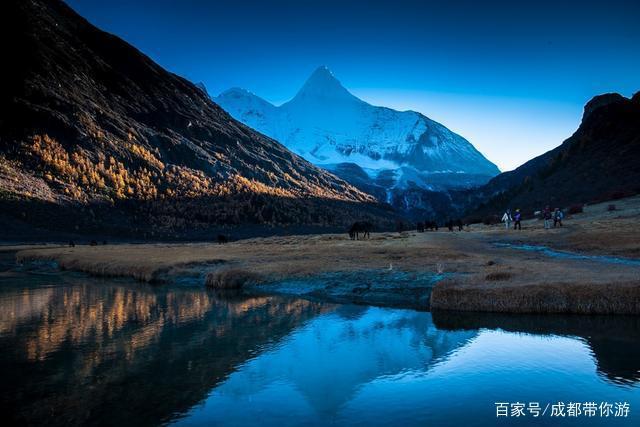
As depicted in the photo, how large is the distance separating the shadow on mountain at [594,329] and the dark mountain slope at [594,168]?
2722 inches

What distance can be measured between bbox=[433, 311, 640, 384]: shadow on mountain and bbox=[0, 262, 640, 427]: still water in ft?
0.27

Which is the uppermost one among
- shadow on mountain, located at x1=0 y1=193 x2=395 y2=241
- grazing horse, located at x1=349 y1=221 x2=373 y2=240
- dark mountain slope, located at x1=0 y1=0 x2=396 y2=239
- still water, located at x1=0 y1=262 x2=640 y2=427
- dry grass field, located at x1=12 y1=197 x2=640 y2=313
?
dark mountain slope, located at x1=0 y1=0 x2=396 y2=239

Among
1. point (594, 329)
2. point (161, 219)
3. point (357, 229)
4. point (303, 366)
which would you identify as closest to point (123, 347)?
point (303, 366)

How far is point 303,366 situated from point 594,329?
49.2ft

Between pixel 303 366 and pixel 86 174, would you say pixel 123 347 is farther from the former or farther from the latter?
pixel 86 174

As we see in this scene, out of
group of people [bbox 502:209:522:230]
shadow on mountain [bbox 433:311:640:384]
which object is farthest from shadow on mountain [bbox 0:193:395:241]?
shadow on mountain [bbox 433:311:640:384]

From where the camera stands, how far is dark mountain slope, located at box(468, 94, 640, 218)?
110 metres

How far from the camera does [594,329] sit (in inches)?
992

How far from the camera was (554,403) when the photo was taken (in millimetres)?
16391

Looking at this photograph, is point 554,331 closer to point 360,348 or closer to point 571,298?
point 571,298

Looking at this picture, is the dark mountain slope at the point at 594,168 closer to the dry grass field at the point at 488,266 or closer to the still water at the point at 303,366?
the dry grass field at the point at 488,266

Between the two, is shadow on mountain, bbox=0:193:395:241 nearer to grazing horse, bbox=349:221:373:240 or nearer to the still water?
grazing horse, bbox=349:221:373:240

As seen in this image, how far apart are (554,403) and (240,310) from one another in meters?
21.3

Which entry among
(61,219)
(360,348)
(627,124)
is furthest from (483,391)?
(627,124)
